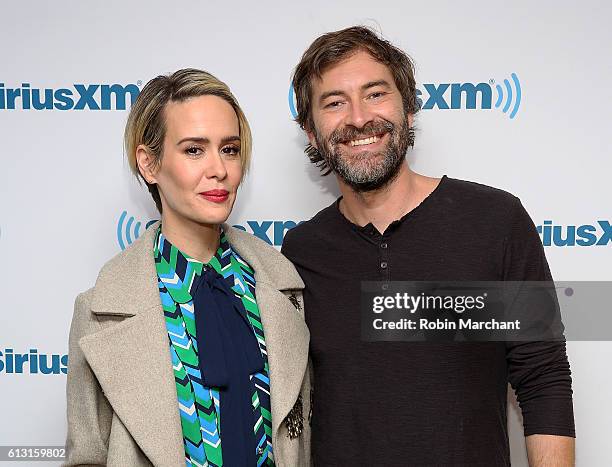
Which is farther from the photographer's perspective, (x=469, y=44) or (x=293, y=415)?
(x=469, y=44)

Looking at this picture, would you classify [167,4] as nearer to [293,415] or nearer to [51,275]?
[51,275]

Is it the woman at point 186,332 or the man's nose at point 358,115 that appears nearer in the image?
the woman at point 186,332

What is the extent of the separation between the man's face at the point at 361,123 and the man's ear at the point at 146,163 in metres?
0.40

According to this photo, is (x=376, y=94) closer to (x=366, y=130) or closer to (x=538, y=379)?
(x=366, y=130)

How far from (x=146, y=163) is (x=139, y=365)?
41cm

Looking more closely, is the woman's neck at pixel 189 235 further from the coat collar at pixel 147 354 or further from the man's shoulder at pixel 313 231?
the man's shoulder at pixel 313 231

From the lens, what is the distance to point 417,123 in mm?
1765

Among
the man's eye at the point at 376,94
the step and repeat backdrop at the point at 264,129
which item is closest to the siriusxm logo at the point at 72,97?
the step and repeat backdrop at the point at 264,129

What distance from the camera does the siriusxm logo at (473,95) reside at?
1.73 metres

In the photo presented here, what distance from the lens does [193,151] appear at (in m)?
1.28

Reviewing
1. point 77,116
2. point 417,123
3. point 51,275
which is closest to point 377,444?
point 417,123

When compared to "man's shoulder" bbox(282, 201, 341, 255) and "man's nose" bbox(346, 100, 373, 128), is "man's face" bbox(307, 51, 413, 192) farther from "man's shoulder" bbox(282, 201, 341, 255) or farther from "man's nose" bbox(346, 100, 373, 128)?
"man's shoulder" bbox(282, 201, 341, 255)

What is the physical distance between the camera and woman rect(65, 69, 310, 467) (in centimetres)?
122

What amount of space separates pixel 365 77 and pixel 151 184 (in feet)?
1.78
